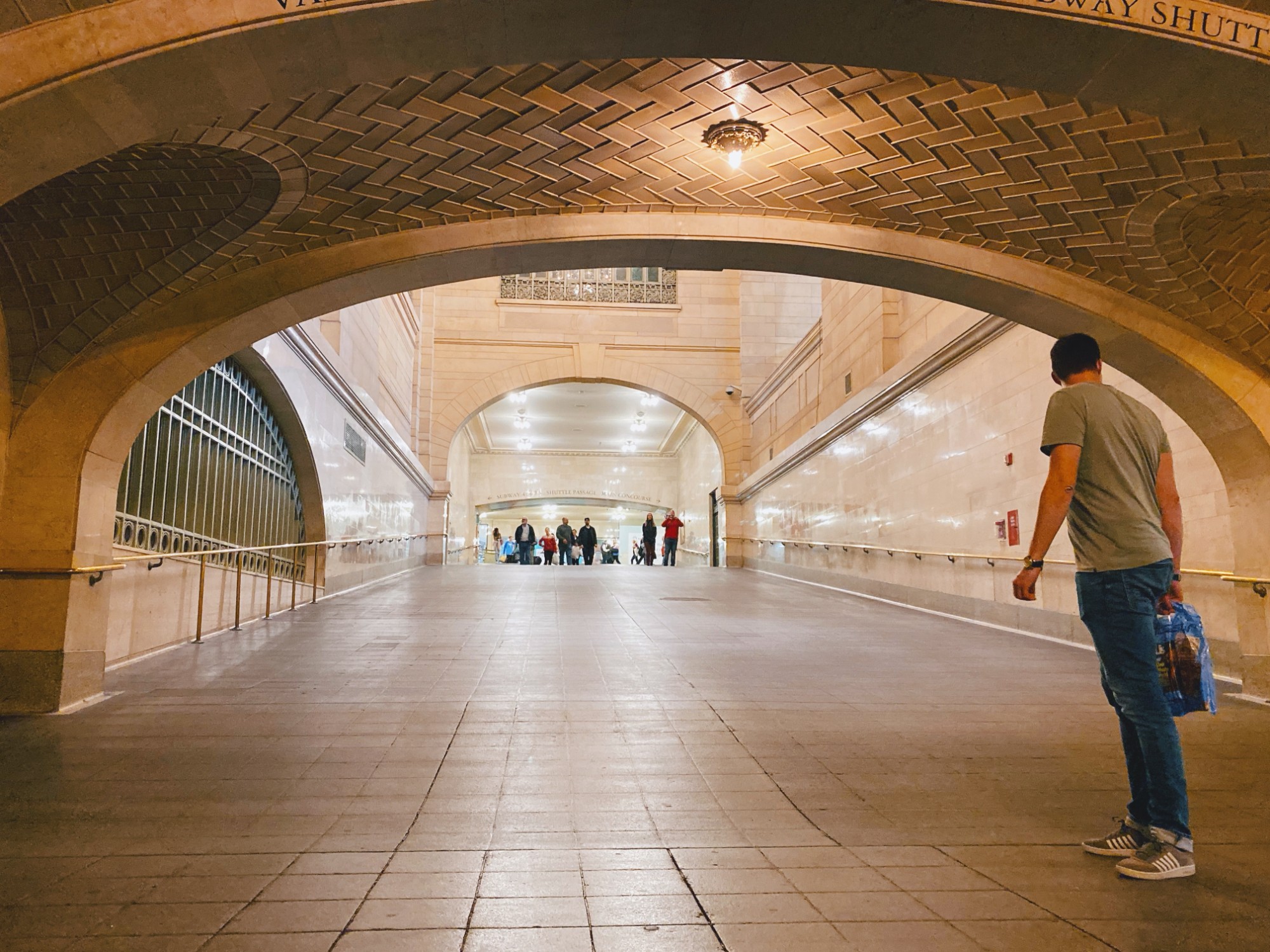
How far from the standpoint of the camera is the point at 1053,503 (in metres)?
2.41

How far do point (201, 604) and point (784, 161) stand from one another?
16.8ft

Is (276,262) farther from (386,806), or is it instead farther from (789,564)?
(789,564)

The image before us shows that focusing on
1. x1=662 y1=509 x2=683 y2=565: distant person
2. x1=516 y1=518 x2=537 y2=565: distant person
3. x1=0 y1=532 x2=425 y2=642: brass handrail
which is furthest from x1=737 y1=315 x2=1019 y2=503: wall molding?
x1=516 y1=518 x2=537 y2=565: distant person

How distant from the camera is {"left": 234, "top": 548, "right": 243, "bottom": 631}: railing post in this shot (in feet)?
22.8

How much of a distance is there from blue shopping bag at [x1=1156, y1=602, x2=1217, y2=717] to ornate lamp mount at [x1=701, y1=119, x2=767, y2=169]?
2690mm

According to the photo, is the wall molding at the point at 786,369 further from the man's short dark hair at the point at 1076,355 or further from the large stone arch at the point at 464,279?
the man's short dark hair at the point at 1076,355

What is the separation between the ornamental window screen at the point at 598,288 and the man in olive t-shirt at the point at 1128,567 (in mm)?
19196

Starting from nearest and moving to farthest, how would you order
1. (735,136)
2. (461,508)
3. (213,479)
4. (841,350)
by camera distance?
(735,136) → (213,479) → (841,350) → (461,508)

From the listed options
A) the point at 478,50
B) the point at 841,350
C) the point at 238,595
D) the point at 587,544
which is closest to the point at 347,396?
the point at 238,595

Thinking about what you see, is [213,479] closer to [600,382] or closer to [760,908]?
[760,908]

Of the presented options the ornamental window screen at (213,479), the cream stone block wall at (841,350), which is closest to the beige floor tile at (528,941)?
the ornamental window screen at (213,479)

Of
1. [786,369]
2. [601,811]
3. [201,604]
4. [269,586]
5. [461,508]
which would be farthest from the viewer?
[461,508]

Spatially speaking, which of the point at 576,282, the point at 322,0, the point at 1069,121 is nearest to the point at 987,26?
the point at 1069,121

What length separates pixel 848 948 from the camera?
1844mm
